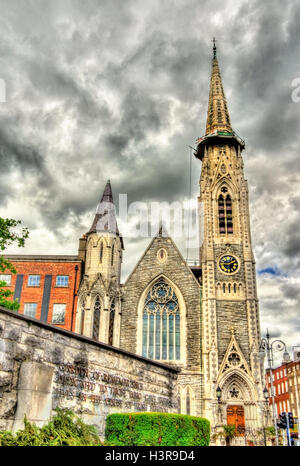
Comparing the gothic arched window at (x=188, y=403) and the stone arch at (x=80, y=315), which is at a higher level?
the stone arch at (x=80, y=315)

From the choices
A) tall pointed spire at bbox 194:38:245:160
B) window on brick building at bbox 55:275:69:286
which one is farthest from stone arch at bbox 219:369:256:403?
tall pointed spire at bbox 194:38:245:160

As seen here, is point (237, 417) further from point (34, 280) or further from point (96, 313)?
point (34, 280)

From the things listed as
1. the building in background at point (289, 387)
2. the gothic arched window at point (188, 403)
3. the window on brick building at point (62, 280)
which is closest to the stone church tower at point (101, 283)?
the window on brick building at point (62, 280)

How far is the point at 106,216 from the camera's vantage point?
39.2 metres

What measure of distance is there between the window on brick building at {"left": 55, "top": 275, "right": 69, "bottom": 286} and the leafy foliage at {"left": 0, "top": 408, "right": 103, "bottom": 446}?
89.0 ft

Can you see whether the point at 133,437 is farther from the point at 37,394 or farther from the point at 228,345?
the point at 228,345

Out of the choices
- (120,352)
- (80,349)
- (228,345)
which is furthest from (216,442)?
(80,349)

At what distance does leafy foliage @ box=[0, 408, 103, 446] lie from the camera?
8.13 m

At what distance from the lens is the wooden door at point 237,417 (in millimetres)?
31484

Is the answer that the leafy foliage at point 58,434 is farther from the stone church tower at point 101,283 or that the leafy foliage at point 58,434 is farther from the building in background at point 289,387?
the building in background at point 289,387

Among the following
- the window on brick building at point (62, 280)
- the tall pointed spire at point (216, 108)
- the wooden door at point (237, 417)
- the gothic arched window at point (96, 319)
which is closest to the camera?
the wooden door at point (237, 417)

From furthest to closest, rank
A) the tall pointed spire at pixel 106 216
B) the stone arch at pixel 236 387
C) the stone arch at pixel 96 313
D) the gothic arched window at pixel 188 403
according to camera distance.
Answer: the tall pointed spire at pixel 106 216 < the stone arch at pixel 96 313 < the stone arch at pixel 236 387 < the gothic arched window at pixel 188 403

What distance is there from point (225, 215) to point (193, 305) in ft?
32.7

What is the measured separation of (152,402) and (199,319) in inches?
817
